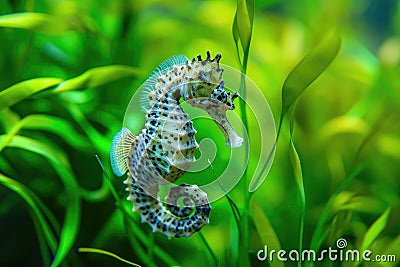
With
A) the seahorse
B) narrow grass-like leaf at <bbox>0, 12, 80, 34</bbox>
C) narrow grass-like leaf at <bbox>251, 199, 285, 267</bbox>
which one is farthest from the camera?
narrow grass-like leaf at <bbox>0, 12, 80, 34</bbox>

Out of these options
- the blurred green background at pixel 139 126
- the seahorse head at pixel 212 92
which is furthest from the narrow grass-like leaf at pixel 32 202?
the seahorse head at pixel 212 92

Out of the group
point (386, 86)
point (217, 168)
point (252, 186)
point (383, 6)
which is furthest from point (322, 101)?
point (383, 6)

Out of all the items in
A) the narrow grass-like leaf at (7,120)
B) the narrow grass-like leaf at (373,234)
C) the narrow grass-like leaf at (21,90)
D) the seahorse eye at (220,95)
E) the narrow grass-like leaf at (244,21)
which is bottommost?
the narrow grass-like leaf at (373,234)

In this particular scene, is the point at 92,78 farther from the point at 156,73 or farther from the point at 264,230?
the point at 264,230

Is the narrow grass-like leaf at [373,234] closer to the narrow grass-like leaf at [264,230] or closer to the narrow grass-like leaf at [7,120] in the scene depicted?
the narrow grass-like leaf at [264,230]

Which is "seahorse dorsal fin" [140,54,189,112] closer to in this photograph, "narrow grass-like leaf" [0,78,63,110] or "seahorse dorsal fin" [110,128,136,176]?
"seahorse dorsal fin" [110,128,136,176]

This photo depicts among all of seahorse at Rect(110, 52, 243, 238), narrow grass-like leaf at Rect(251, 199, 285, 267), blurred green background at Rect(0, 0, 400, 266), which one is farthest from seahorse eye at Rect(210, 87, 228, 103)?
narrow grass-like leaf at Rect(251, 199, 285, 267)
